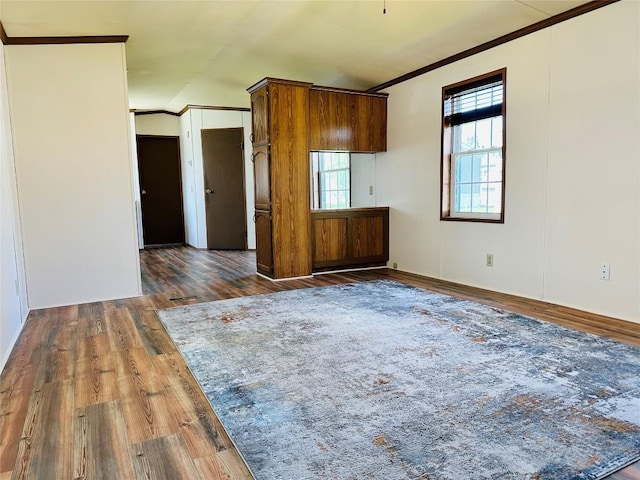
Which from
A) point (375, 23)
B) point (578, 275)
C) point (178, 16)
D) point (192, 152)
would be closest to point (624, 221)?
point (578, 275)

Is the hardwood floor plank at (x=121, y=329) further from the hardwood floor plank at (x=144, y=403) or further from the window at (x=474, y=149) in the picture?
the window at (x=474, y=149)

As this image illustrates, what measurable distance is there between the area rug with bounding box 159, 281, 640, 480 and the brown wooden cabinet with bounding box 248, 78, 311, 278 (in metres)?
1.60

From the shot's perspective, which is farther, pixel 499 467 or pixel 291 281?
pixel 291 281

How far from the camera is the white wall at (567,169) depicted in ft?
10.4

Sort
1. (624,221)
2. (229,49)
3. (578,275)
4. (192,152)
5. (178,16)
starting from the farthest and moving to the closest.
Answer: (192,152), (229,49), (178,16), (578,275), (624,221)

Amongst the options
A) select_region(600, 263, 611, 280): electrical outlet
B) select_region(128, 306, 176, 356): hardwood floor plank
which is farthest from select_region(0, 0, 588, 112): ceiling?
select_region(128, 306, 176, 356): hardwood floor plank

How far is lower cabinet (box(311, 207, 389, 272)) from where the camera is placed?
5.29 m

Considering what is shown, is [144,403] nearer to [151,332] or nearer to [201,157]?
[151,332]

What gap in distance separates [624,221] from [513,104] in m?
1.43

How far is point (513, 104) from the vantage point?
397 cm

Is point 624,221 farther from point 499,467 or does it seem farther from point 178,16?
A: point 178,16

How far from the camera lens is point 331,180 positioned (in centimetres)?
662

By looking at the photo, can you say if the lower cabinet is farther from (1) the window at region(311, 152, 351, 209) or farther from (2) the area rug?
(2) the area rug

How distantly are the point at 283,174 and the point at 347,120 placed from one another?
112 centimetres
